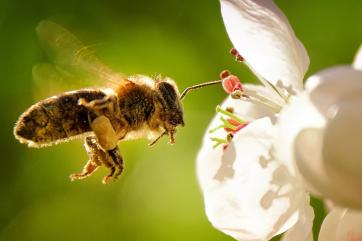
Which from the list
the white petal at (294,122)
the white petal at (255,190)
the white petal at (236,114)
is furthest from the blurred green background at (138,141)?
the white petal at (294,122)

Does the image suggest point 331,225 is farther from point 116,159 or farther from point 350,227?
point 116,159

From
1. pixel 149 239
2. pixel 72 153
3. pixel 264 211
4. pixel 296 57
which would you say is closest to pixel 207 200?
pixel 264 211

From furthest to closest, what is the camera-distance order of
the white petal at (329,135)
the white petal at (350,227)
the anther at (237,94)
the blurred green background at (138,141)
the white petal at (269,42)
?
the blurred green background at (138,141)
the anther at (237,94)
the white petal at (269,42)
the white petal at (350,227)
the white petal at (329,135)

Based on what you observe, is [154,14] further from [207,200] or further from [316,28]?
[207,200]

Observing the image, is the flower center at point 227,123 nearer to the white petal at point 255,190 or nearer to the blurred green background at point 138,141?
the white petal at point 255,190

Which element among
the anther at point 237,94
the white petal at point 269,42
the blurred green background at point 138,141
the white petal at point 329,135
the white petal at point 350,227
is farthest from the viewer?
the blurred green background at point 138,141

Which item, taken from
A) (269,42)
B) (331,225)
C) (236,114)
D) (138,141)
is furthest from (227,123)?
(138,141)

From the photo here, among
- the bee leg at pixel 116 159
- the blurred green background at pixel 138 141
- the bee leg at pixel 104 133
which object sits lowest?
the blurred green background at pixel 138 141

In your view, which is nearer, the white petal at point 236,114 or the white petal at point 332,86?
the white petal at point 332,86
